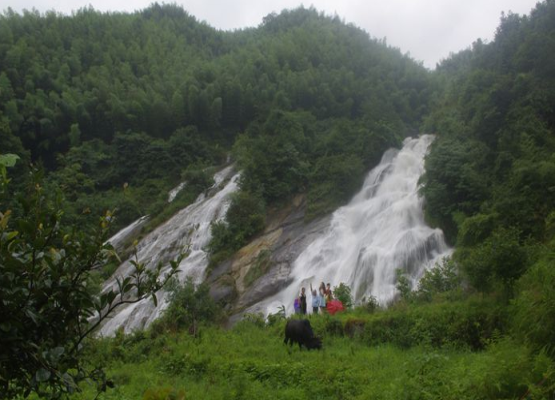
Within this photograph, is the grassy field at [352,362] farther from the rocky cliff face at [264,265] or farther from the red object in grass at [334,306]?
the rocky cliff face at [264,265]

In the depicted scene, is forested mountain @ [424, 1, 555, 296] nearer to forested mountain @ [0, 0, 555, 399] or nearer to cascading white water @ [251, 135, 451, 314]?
forested mountain @ [0, 0, 555, 399]

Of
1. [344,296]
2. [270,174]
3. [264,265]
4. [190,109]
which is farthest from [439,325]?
[190,109]

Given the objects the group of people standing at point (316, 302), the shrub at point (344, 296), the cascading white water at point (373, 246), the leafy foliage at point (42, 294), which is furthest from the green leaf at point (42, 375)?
the cascading white water at point (373, 246)

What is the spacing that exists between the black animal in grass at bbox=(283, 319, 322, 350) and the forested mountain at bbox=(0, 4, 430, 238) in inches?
596

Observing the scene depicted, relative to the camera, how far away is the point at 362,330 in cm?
1216

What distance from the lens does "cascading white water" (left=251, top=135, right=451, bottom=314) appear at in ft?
59.9

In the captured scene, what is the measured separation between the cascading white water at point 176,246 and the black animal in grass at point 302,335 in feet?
30.9

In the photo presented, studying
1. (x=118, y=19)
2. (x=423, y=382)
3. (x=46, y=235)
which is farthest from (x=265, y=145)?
(x=118, y=19)

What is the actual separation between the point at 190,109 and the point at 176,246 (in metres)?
19.4

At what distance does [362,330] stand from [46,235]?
1003 centimetres

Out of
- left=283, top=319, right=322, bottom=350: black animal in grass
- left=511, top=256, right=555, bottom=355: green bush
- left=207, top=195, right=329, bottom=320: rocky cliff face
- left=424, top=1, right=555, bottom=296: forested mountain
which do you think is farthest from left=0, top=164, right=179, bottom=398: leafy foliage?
left=207, top=195, right=329, bottom=320: rocky cliff face

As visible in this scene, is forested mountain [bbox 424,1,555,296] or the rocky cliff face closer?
forested mountain [bbox 424,1,555,296]

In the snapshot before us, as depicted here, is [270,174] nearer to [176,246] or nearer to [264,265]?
[176,246]

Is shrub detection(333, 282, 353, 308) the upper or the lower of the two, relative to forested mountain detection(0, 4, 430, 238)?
lower
